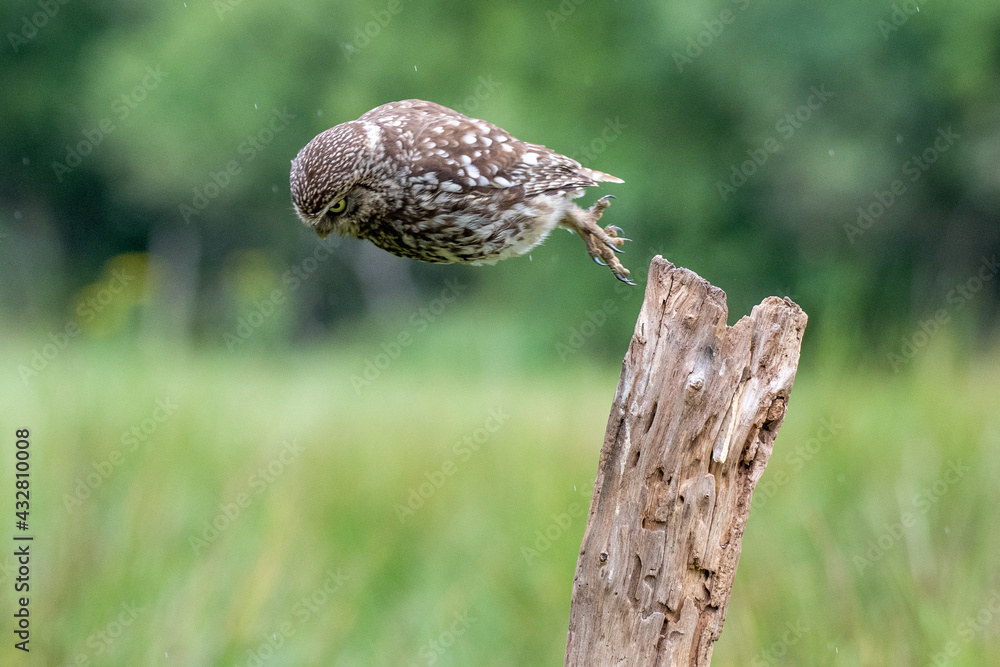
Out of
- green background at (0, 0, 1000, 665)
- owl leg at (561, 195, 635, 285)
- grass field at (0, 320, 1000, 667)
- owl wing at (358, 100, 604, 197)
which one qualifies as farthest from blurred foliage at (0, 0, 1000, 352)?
owl wing at (358, 100, 604, 197)

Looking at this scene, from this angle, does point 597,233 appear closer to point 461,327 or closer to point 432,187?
point 432,187

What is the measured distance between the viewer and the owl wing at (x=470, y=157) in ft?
13.0

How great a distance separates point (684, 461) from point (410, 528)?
10.1 ft

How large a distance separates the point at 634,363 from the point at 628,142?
465 inches

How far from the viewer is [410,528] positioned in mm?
5523

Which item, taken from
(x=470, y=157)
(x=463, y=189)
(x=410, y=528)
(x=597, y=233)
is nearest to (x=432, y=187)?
(x=463, y=189)

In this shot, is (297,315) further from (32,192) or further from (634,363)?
(634,363)

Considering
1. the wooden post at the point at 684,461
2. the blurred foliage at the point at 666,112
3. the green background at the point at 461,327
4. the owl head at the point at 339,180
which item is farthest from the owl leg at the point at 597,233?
the blurred foliage at the point at 666,112

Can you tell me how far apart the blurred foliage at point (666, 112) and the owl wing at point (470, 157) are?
6683 millimetres

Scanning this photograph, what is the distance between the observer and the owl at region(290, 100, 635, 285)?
12.4 ft

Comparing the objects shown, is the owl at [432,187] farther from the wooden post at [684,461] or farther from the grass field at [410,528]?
the grass field at [410,528]

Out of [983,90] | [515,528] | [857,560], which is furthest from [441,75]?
[857,560]

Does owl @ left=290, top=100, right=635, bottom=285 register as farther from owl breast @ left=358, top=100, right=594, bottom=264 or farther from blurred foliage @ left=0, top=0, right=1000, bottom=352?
blurred foliage @ left=0, top=0, right=1000, bottom=352

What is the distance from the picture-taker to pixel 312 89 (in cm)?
1630
